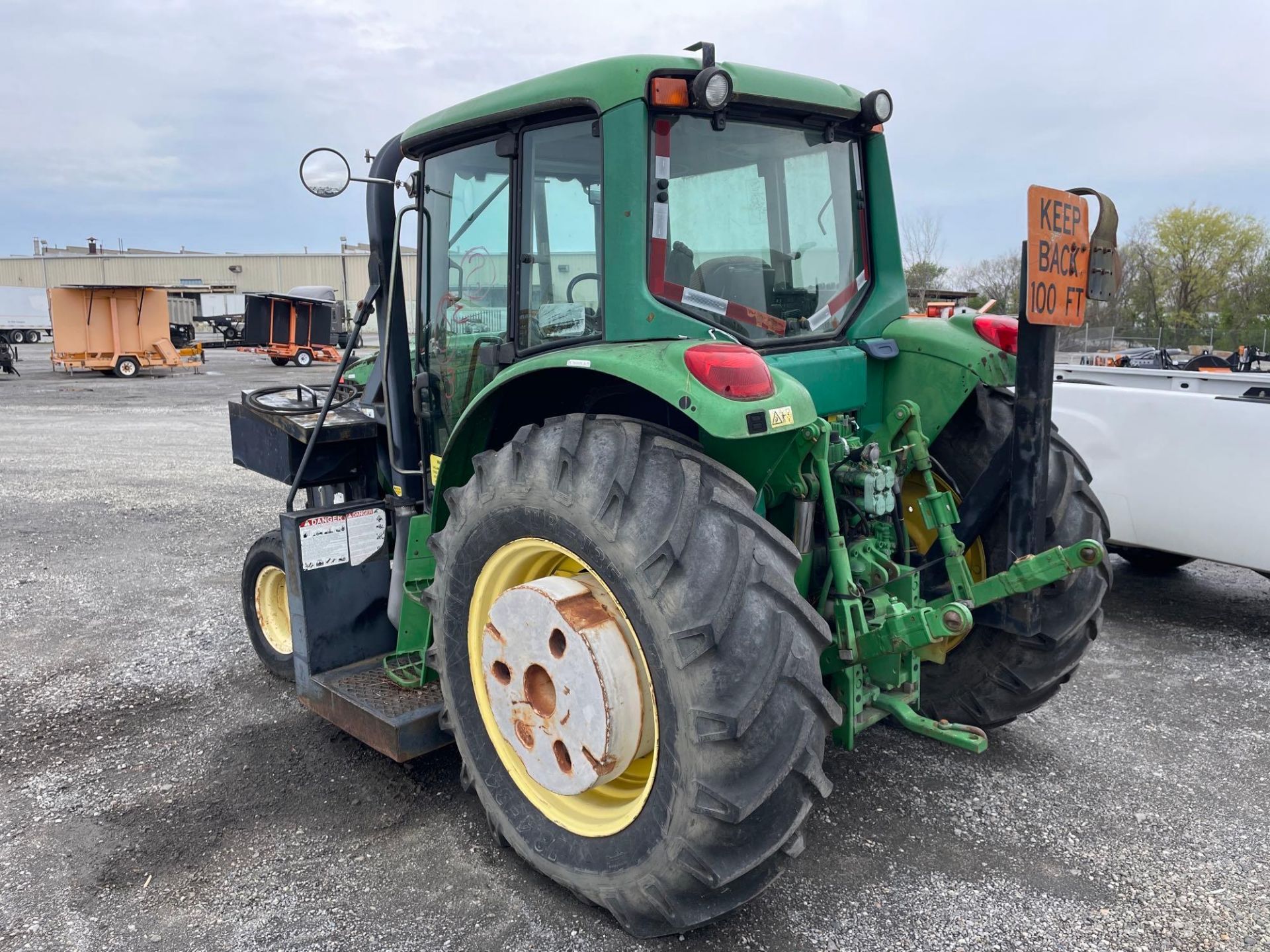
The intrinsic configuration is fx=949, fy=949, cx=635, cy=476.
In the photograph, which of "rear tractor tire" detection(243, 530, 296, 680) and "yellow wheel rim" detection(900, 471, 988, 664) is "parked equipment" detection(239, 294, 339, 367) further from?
"yellow wheel rim" detection(900, 471, 988, 664)

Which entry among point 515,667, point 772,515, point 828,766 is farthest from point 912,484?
point 515,667

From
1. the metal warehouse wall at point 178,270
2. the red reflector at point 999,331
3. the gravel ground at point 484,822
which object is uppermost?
the metal warehouse wall at point 178,270

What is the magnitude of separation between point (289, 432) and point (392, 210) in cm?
110

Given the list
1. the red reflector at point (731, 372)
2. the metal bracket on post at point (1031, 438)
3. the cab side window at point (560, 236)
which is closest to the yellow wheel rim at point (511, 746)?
the red reflector at point (731, 372)

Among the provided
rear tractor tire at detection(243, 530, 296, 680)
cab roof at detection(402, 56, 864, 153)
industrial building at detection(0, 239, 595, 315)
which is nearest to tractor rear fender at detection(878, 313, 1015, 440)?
cab roof at detection(402, 56, 864, 153)

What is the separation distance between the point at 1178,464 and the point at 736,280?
3.43m

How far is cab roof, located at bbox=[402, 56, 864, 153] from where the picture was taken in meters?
2.71

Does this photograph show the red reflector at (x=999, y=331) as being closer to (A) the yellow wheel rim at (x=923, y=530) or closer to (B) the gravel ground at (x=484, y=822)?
(A) the yellow wheel rim at (x=923, y=530)

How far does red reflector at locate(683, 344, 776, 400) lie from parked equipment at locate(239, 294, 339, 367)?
81.6 ft

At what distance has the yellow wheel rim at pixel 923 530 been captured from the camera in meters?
3.49

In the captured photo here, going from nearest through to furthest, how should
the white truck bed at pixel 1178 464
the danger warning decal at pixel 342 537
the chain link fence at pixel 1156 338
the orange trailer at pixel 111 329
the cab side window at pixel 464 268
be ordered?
1. the cab side window at pixel 464 268
2. the danger warning decal at pixel 342 537
3. the white truck bed at pixel 1178 464
4. the orange trailer at pixel 111 329
5. the chain link fence at pixel 1156 338

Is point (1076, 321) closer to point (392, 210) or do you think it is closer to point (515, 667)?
point (515, 667)

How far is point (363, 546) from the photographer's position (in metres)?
3.75

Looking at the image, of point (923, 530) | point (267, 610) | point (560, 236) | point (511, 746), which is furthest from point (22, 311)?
point (923, 530)
